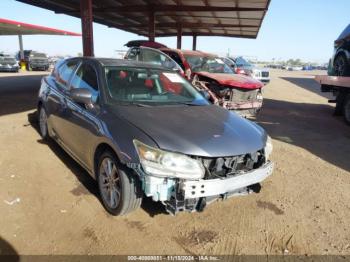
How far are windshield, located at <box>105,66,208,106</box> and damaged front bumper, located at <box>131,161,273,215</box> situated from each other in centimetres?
127

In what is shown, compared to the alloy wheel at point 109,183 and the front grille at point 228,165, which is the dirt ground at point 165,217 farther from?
the front grille at point 228,165

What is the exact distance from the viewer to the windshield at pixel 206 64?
9727 mm

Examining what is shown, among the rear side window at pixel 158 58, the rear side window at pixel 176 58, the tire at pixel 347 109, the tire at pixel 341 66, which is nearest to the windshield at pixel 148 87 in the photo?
the rear side window at pixel 158 58

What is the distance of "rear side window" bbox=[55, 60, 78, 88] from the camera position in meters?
4.87

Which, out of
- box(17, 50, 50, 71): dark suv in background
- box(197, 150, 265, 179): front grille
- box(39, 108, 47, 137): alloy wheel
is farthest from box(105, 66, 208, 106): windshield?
box(17, 50, 50, 71): dark suv in background

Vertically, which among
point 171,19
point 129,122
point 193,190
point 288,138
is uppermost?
point 171,19

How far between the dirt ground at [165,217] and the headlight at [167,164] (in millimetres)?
692

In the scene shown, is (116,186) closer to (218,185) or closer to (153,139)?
(153,139)

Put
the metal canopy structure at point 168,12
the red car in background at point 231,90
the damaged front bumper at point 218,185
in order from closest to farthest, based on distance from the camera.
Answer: the damaged front bumper at point 218,185 < the red car in background at point 231,90 < the metal canopy structure at point 168,12

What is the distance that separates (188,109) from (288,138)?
13.1 feet

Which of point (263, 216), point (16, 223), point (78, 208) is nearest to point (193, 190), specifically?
point (263, 216)

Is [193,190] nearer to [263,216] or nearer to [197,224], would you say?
[197,224]

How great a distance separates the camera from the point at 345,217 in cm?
374

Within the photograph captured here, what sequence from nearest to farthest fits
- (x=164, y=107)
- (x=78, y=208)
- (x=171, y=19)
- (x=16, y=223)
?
1. (x=16, y=223)
2. (x=78, y=208)
3. (x=164, y=107)
4. (x=171, y=19)
